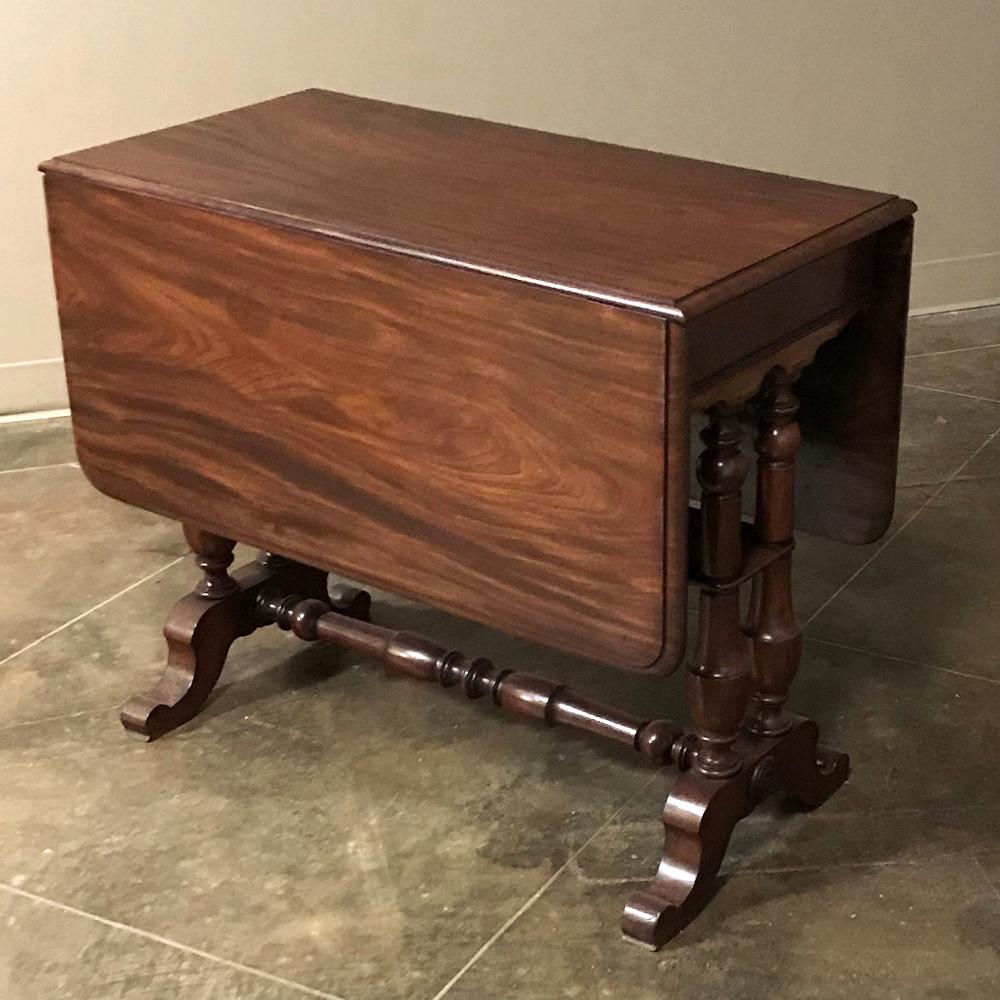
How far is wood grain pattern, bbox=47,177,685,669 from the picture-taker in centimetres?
173

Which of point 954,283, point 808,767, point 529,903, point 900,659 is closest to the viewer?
point 529,903

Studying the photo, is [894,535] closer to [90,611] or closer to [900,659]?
[900,659]

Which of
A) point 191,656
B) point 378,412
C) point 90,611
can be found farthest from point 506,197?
point 90,611

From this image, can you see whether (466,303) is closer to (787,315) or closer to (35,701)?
(787,315)

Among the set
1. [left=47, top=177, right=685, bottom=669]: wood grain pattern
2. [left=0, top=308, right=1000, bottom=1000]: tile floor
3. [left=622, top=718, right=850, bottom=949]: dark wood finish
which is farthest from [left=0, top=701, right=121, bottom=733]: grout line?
[left=622, top=718, right=850, bottom=949]: dark wood finish

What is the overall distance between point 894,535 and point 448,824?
1.05 metres

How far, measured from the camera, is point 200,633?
2359 mm

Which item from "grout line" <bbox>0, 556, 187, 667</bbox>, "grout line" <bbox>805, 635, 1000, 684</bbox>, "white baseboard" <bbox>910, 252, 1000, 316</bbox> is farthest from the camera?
"white baseboard" <bbox>910, 252, 1000, 316</bbox>

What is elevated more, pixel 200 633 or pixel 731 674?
pixel 731 674

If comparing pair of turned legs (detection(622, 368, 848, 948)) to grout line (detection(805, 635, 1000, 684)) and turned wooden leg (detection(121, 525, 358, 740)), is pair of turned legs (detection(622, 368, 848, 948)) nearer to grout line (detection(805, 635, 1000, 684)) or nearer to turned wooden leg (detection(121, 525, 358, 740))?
grout line (detection(805, 635, 1000, 684))

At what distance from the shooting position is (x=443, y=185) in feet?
6.52

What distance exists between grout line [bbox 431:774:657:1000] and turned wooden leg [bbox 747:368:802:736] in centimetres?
21

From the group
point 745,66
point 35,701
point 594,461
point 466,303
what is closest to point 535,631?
point 594,461

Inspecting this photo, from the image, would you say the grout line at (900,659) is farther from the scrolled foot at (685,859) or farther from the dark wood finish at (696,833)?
the scrolled foot at (685,859)
